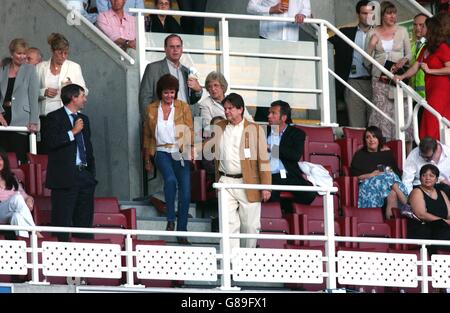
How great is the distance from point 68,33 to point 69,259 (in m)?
4.89

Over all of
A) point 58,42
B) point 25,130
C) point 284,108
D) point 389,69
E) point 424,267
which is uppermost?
point 58,42

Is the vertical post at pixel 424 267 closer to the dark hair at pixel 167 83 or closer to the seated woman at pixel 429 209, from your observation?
the seated woman at pixel 429 209

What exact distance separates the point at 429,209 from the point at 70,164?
12.7ft

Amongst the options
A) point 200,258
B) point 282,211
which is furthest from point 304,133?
point 200,258

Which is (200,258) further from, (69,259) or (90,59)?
(90,59)

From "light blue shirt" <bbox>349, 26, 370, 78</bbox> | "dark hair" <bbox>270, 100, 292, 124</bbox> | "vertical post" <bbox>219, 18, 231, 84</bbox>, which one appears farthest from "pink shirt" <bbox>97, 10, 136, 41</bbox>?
"light blue shirt" <bbox>349, 26, 370, 78</bbox>

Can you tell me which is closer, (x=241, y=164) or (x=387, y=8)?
(x=241, y=164)

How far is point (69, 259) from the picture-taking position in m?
24.2

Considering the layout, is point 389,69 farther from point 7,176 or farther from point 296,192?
point 7,176

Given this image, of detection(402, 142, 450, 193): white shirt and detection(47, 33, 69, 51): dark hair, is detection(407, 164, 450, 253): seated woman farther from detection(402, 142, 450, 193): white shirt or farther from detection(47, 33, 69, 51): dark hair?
detection(47, 33, 69, 51): dark hair

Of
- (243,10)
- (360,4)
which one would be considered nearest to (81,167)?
(360,4)

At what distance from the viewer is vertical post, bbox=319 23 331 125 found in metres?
29.0

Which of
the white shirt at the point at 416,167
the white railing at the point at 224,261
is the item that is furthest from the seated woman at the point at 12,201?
the white shirt at the point at 416,167

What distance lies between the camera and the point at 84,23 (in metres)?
28.3
